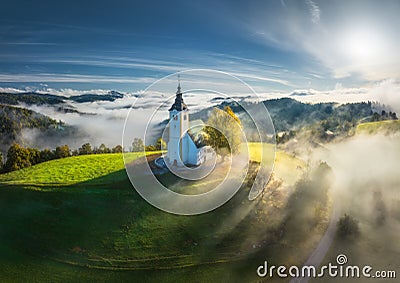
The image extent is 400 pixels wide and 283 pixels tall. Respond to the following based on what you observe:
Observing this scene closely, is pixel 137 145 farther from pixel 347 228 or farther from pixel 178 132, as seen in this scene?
pixel 347 228

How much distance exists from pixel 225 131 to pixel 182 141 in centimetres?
310

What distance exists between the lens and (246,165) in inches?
832

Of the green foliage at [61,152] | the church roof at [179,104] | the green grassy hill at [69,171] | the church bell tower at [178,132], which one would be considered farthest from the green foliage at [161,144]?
the green foliage at [61,152]

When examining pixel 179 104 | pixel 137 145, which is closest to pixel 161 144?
pixel 179 104

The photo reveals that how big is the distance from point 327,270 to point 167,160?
40.4ft

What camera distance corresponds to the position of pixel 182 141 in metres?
20.0

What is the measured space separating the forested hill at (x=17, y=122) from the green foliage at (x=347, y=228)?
171 feet

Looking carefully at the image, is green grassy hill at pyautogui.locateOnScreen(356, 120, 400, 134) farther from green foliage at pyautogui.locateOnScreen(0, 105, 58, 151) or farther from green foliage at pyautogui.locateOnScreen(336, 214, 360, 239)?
green foliage at pyautogui.locateOnScreen(0, 105, 58, 151)

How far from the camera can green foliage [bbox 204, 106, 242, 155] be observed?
1980 centimetres

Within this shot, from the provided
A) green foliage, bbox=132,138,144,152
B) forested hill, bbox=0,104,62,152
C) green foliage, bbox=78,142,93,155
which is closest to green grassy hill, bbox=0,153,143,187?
green foliage, bbox=132,138,144,152

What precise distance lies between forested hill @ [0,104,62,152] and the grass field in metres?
37.5

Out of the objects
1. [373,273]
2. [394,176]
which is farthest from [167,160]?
[394,176]

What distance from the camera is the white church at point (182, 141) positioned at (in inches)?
775

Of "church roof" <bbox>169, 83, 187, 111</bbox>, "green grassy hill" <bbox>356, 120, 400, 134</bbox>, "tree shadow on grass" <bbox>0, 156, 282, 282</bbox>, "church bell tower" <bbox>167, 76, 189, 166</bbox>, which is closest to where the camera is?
"tree shadow on grass" <bbox>0, 156, 282, 282</bbox>
